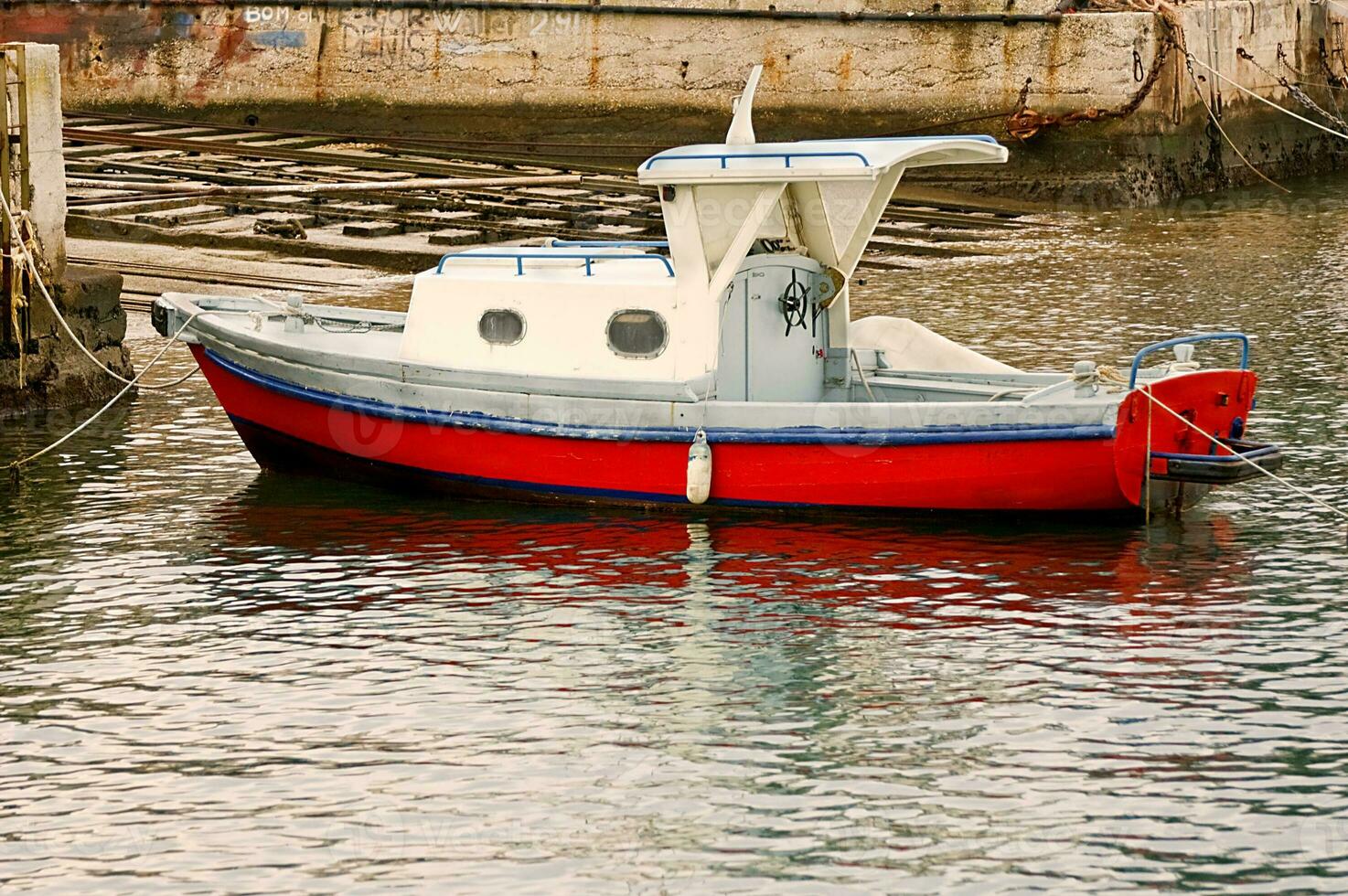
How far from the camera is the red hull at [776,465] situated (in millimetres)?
13641

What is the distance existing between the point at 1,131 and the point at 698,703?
31.6ft

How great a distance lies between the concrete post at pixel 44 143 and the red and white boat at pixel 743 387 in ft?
11.3

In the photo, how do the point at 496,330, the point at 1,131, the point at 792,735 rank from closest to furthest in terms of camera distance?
the point at 792,735
the point at 496,330
the point at 1,131

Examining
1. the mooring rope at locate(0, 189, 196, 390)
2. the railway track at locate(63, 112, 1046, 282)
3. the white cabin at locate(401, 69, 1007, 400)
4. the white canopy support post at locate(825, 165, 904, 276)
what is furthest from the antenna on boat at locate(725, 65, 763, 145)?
the railway track at locate(63, 112, 1046, 282)

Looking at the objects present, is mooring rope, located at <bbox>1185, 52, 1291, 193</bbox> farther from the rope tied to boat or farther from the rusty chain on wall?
the rope tied to boat

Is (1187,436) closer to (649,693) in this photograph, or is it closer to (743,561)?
(743,561)

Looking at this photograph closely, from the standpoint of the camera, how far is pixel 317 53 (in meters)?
37.6

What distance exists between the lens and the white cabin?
46.5 ft

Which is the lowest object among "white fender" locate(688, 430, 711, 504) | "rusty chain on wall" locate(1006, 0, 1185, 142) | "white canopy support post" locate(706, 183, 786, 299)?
"white fender" locate(688, 430, 711, 504)

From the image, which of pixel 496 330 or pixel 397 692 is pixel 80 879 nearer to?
pixel 397 692

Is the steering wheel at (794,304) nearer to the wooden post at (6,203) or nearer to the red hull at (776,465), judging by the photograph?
the red hull at (776,465)

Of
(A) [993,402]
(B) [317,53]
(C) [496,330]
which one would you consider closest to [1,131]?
(C) [496,330]

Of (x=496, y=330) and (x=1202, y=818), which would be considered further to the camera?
(x=496, y=330)

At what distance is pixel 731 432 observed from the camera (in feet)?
46.1
